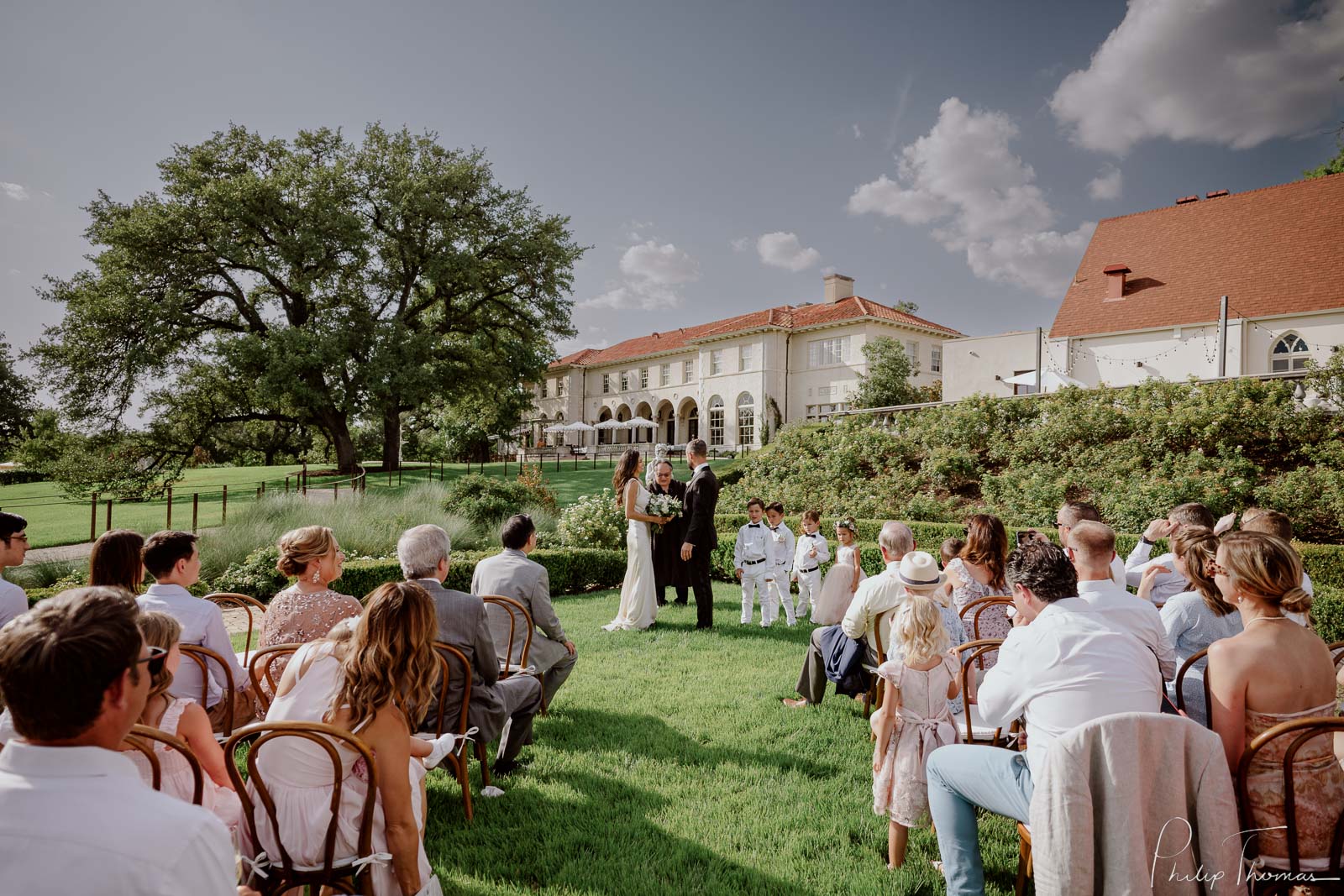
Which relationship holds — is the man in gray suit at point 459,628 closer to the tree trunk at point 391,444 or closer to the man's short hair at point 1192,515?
the man's short hair at point 1192,515

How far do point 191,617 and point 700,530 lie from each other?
17.6 feet

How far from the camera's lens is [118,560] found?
3.39 m

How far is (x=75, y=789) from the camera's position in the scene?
114cm

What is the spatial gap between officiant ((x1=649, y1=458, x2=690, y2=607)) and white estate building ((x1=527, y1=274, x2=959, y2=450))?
90.5 feet

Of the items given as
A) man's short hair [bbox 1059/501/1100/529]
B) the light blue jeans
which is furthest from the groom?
the light blue jeans

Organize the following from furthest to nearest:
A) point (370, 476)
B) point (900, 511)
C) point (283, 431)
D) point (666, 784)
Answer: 1. point (283, 431)
2. point (370, 476)
3. point (900, 511)
4. point (666, 784)

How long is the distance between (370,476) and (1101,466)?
A: 26.1 m

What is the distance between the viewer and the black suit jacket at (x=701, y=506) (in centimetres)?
780

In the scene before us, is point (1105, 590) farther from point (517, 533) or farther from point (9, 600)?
point (9, 600)

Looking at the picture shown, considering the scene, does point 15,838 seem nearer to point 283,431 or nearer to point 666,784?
point 666,784

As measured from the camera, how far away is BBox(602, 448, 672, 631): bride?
7551mm

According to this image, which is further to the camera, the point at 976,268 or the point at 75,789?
the point at 976,268

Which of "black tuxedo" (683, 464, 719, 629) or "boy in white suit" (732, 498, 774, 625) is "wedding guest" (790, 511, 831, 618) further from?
"black tuxedo" (683, 464, 719, 629)

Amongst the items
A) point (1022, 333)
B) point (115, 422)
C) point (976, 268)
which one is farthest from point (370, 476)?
point (976, 268)
